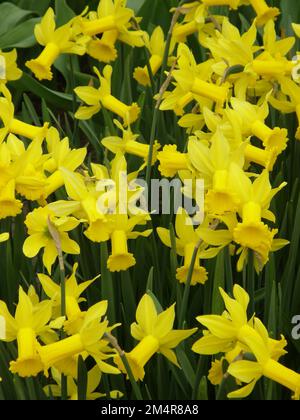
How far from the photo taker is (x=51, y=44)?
9.40 ft

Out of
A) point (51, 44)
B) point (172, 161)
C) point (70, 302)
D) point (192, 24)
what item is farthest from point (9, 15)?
point (70, 302)

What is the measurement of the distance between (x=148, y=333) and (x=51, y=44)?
1.35 metres

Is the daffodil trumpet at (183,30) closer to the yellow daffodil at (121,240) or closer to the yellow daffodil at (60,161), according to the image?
the yellow daffodil at (60,161)

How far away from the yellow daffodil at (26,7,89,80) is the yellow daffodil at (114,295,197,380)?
1261 mm

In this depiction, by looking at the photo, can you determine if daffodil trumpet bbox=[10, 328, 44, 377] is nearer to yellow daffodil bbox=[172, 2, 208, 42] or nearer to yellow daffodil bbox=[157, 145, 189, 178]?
yellow daffodil bbox=[157, 145, 189, 178]

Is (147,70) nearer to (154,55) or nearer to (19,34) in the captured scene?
(154,55)

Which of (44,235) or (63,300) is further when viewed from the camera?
(44,235)

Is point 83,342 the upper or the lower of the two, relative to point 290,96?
lower

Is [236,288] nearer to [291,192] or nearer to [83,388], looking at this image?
[83,388]

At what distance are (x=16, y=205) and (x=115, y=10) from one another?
1.14 m

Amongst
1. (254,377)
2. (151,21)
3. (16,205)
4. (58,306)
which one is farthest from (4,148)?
(151,21)

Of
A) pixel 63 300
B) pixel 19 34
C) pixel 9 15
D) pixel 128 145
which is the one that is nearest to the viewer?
pixel 63 300

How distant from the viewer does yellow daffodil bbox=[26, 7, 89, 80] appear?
A: 2834mm

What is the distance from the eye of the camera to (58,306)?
6.12ft
